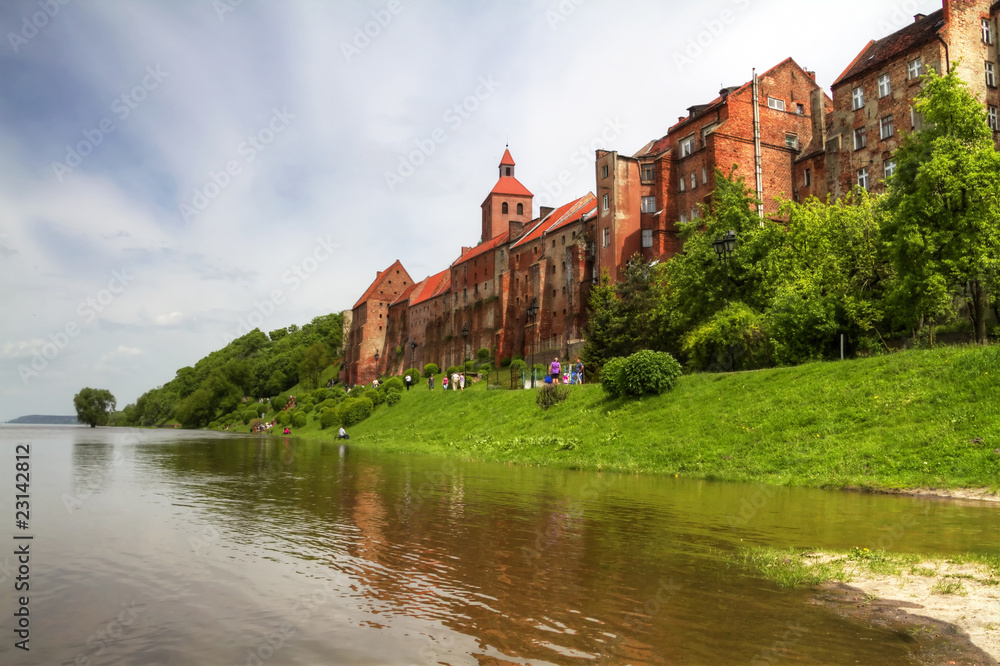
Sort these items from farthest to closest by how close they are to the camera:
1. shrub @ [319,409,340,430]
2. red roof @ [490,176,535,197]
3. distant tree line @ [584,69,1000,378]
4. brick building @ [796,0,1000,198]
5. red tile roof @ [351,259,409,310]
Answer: red tile roof @ [351,259,409,310] → red roof @ [490,176,535,197] → shrub @ [319,409,340,430] → brick building @ [796,0,1000,198] → distant tree line @ [584,69,1000,378]

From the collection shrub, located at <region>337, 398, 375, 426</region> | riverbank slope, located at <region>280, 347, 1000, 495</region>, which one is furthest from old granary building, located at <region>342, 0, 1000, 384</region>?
shrub, located at <region>337, 398, 375, 426</region>

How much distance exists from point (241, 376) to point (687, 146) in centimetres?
7217

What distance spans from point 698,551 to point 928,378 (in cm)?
1396

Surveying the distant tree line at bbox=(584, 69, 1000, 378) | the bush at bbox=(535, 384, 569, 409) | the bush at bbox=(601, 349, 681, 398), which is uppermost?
the distant tree line at bbox=(584, 69, 1000, 378)

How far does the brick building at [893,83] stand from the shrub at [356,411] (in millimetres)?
33415

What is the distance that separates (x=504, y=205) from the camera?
95.5 meters

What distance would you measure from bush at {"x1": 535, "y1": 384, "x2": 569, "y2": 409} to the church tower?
63526mm

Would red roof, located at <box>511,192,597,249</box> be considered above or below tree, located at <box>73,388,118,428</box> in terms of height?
above

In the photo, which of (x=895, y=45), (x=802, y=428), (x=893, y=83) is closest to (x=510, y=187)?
(x=895, y=45)

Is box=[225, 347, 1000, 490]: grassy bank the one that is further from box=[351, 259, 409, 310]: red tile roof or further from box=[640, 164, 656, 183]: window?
box=[351, 259, 409, 310]: red tile roof

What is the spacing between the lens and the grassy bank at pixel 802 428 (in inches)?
612

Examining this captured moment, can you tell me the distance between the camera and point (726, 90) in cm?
5056

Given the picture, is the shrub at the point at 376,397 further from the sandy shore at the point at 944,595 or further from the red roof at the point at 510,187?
the red roof at the point at 510,187

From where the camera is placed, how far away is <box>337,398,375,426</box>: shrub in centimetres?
5072
